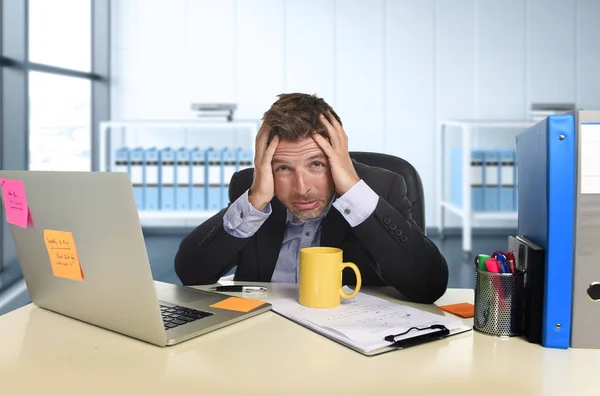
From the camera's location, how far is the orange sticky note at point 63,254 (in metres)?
0.96

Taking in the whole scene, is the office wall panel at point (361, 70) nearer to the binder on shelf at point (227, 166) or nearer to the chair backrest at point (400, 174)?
the binder on shelf at point (227, 166)

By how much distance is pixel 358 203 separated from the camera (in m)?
1.30

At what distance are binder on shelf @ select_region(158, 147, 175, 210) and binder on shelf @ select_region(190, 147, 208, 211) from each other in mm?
134

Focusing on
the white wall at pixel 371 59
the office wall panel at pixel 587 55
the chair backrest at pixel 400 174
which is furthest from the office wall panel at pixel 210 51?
the chair backrest at pixel 400 174

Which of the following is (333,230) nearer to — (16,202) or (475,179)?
(16,202)

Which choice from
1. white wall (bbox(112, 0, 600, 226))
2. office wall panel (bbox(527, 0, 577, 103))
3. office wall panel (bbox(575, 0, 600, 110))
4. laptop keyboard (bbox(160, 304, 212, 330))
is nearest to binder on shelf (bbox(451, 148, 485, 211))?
white wall (bbox(112, 0, 600, 226))

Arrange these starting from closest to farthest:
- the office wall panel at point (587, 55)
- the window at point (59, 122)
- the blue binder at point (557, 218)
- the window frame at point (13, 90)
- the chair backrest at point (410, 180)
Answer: the blue binder at point (557, 218) → the chair backrest at point (410, 180) → the window frame at point (13, 90) → the window at point (59, 122) → the office wall panel at point (587, 55)

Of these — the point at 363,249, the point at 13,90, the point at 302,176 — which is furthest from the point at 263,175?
the point at 13,90

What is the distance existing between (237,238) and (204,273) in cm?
12

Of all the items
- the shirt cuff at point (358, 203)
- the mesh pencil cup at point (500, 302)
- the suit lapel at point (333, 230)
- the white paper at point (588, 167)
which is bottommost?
the mesh pencil cup at point (500, 302)

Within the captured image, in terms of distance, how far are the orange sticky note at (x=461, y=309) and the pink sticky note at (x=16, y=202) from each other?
743mm

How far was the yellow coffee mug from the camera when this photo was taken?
3.59 feet

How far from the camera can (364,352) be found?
88 cm

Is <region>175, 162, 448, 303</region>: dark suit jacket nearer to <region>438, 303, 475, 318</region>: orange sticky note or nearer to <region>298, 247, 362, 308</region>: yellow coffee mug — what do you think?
<region>438, 303, 475, 318</region>: orange sticky note
